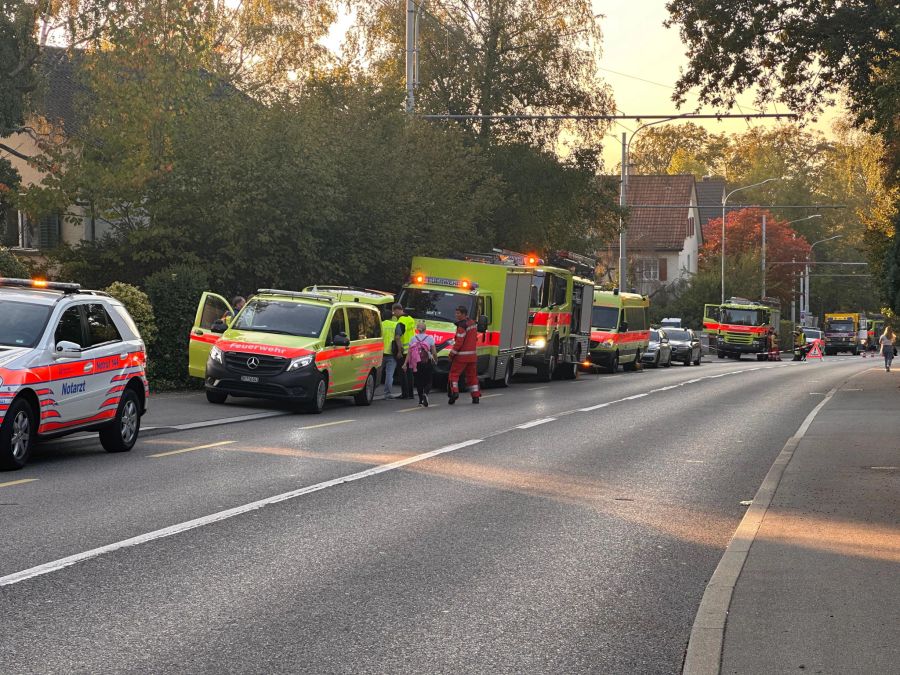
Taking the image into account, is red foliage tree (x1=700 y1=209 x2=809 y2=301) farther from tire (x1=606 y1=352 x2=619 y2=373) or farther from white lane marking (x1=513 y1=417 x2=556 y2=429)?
white lane marking (x1=513 y1=417 x2=556 y2=429)

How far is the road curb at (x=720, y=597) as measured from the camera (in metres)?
6.32

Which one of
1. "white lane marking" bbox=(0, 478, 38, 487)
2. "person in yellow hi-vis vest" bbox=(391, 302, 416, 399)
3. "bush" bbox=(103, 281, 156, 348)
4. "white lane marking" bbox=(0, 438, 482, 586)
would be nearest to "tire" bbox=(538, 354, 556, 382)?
"person in yellow hi-vis vest" bbox=(391, 302, 416, 399)

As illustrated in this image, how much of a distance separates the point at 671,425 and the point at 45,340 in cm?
1075

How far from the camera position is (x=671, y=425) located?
851 inches

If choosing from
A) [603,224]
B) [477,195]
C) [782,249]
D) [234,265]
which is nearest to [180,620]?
[234,265]

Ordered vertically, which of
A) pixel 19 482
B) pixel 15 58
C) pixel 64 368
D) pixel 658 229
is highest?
pixel 15 58

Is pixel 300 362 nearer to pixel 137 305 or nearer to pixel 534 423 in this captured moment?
pixel 534 423

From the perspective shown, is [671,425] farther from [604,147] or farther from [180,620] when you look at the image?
[604,147]

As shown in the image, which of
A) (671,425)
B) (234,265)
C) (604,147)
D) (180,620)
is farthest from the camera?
(604,147)

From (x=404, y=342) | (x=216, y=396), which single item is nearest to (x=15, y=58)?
(x=404, y=342)

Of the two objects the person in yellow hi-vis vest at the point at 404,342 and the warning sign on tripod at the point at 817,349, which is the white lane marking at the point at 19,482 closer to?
the person in yellow hi-vis vest at the point at 404,342

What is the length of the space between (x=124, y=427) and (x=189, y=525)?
540 cm

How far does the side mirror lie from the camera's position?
13688 millimetres

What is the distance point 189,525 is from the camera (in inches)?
401
